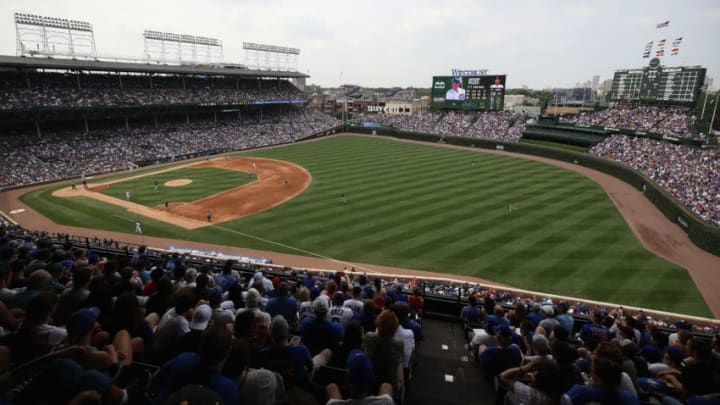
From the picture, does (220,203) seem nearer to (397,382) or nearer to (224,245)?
(224,245)

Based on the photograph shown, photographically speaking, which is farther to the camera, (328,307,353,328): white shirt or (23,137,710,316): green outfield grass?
(23,137,710,316): green outfield grass

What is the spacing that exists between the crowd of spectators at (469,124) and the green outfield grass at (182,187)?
42.9 m

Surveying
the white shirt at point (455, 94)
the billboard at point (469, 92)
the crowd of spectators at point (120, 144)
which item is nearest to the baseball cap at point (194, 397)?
the crowd of spectators at point (120, 144)

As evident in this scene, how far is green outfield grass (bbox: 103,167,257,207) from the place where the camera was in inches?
1432

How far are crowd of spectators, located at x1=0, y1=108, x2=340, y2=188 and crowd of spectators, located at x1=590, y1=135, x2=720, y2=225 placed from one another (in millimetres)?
53319

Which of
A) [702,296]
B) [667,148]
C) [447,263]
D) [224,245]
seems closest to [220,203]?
[224,245]

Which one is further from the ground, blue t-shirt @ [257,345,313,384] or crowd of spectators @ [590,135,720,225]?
blue t-shirt @ [257,345,313,384]

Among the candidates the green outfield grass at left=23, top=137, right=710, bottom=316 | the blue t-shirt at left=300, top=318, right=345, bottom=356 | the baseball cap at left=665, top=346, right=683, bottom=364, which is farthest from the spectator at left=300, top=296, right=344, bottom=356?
the green outfield grass at left=23, top=137, right=710, bottom=316

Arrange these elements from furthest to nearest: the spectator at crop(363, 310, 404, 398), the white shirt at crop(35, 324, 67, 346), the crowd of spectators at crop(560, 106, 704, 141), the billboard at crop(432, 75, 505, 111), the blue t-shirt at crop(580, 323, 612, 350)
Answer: the billboard at crop(432, 75, 505, 111)
the crowd of spectators at crop(560, 106, 704, 141)
the blue t-shirt at crop(580, 323, 612, 350)
the spectator at crop(363, 310, 404, 398)
the white shirt at crop(35, 324, 67, 346)

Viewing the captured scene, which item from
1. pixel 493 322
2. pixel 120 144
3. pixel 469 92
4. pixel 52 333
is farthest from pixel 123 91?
pixel 493 322

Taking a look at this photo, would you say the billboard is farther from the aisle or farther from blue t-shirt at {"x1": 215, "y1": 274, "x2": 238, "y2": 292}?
blue t-shirt at {"x1": 215, "y1": 274, "x2": 238, "y2": 292}

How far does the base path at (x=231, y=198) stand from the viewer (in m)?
31.3

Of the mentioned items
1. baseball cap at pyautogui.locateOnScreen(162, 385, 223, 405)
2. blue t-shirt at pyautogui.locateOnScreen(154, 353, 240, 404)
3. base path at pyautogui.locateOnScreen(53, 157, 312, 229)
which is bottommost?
base path at pyautogui.locateOnScreen(53, 157, 312, 229)

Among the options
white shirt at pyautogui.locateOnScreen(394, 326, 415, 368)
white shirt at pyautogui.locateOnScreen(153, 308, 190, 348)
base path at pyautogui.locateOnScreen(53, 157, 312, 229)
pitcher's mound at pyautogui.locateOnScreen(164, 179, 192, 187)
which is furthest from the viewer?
pitcher's mound at pyautogui.locateOnScreen(164, 179, 192, 187)
